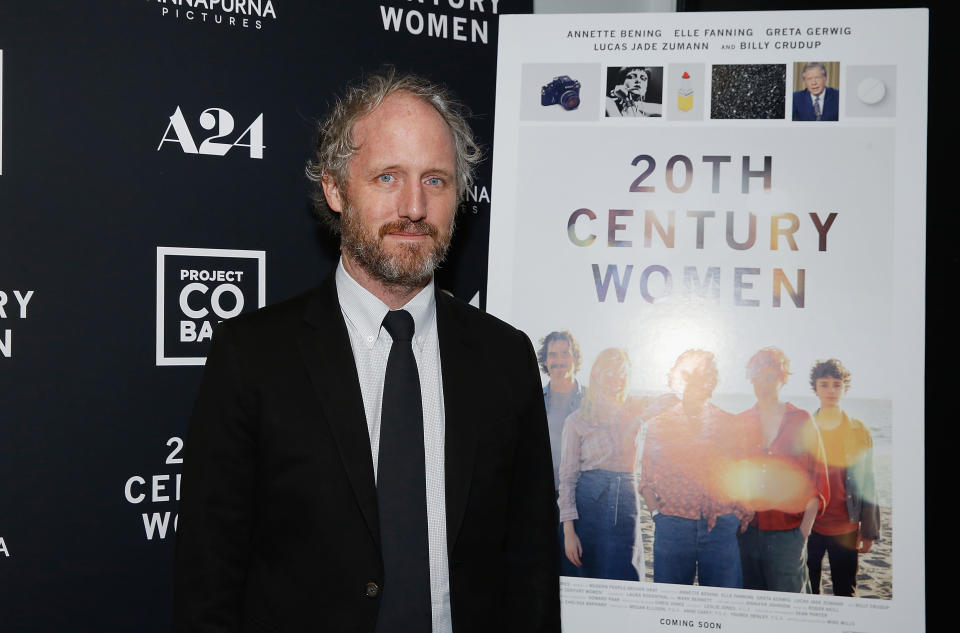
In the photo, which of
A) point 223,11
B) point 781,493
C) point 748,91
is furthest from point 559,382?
point 223,11

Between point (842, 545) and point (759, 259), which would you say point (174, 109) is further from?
point (842, 545)

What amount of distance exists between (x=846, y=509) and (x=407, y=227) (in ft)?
4.17

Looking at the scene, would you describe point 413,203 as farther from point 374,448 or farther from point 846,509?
point 846,509

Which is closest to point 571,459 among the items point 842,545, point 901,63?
point 842,545

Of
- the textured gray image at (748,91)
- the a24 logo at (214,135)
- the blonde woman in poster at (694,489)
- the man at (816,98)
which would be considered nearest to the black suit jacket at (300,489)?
the blonde woman in poster at (694,489)

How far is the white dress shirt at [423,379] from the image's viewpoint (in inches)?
60.1

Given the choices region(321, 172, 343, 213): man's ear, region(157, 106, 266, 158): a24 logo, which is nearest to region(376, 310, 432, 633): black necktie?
region(321, 172, 343, 213): man's ear

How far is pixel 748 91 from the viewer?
6.53 ft

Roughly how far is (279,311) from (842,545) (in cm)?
146

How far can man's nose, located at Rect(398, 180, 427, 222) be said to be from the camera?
1580mm

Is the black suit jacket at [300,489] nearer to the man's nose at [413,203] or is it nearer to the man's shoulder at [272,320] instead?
the man's shoulder at [272,320]

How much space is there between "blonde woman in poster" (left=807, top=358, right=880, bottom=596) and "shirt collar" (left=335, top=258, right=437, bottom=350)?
40.4 inches

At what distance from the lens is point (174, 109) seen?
211 centimetres

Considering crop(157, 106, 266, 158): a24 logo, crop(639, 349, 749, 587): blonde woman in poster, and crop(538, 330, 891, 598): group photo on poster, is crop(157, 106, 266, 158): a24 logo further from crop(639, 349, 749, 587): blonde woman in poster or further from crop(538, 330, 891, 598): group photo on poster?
crop(639, 349, 749, 587): blonde woman in poster
